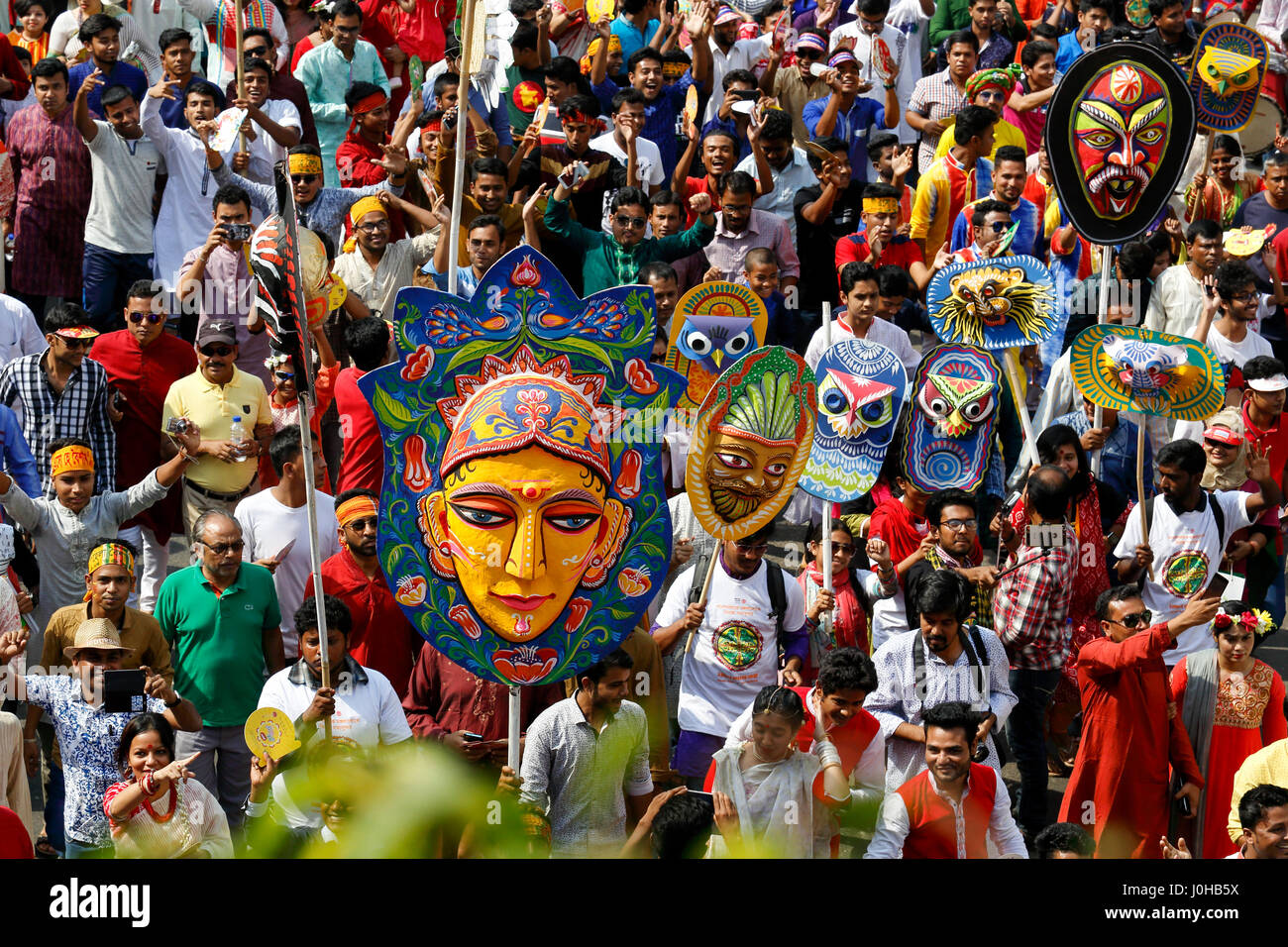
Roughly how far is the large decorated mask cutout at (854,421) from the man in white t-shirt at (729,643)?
0.57 meters

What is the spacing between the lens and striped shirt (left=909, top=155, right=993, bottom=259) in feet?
41.7

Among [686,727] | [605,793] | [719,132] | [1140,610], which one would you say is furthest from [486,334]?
[719,132]

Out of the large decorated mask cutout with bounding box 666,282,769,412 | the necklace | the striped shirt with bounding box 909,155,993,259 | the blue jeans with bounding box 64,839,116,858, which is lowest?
the blue jeans with bounding box 64,839,116,858

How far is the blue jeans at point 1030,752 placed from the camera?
893cm

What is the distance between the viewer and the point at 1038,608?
8992mm

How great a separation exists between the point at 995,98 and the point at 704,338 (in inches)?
210

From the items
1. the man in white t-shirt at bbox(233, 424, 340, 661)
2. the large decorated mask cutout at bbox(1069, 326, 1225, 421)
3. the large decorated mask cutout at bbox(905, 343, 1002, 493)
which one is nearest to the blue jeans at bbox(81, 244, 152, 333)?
the man in white t-shirt at bbox(233, 424, 340, 661)

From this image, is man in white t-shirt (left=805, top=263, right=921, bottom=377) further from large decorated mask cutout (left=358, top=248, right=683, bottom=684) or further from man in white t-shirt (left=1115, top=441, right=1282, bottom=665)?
large decorated mask cutout (left=358, top=248, right=683, bottom=684)

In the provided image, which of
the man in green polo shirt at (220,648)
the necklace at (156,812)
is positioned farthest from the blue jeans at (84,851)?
the man in green polo shirt at (220,648)

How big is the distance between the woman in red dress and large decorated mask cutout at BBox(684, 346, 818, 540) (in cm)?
211

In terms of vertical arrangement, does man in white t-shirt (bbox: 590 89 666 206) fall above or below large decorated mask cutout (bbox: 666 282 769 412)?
above
